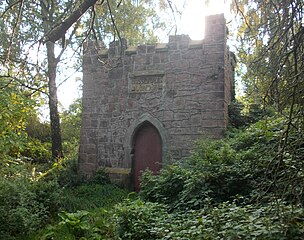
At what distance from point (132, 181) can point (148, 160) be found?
761mm

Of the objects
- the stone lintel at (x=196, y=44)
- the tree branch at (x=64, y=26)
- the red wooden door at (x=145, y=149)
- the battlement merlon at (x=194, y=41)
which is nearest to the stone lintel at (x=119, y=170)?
the red wooden door at (x=145, y=149)

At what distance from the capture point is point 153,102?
31.0 feet

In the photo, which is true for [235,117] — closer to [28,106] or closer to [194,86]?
[194,86]

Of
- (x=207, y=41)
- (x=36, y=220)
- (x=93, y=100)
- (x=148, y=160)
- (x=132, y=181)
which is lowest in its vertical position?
(x=36, y=220)

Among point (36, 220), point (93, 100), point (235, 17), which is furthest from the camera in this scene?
point (93, 100)

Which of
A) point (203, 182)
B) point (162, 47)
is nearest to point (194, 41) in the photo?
point (162, 47)

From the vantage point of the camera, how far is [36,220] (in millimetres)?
6094

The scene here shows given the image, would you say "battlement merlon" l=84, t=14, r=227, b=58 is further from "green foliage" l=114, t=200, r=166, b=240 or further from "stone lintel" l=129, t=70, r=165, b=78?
"green foliage" l=114, t=200, r=166, b=240

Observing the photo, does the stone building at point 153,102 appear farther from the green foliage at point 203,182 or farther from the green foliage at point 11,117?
the green foliage at point 203,182

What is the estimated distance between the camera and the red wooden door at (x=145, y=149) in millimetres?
9578

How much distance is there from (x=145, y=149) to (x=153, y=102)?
1.39 metres

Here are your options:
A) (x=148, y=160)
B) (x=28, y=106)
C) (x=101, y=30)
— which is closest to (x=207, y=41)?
(x=148, y=160)

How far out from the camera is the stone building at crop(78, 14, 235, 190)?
8.86 m

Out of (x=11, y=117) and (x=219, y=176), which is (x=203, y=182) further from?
(x=11, y=117)
